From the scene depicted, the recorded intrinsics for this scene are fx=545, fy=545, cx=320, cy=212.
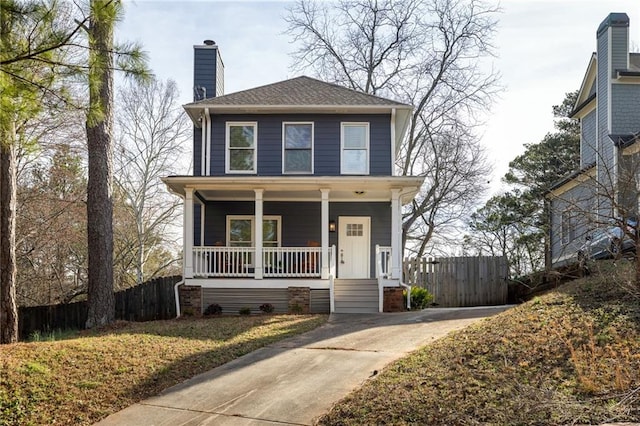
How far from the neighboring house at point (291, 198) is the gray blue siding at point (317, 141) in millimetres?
29

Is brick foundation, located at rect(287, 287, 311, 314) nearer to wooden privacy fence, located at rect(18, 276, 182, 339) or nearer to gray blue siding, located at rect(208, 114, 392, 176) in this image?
wooden privacy fence, located at rect(18, 276, 182, 339)

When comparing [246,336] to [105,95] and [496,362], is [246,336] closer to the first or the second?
[496,362]

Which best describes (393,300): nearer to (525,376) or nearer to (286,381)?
(286,381)

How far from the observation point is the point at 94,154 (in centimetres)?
1167

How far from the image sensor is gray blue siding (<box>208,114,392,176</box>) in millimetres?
15602

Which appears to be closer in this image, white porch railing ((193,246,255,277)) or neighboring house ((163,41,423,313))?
neighboring house ((163,41,423,313))

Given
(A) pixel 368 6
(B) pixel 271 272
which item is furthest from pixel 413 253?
(B) pixel 271 272

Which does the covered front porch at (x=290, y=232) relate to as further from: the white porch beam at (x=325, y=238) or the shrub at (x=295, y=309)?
the shrub at (x=295, y=309)

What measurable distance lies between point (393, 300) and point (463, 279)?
396 cm

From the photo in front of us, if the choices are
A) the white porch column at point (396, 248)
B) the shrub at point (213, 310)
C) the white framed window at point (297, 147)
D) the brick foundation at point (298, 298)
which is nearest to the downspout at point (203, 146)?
the white framed window at point (297, 147)

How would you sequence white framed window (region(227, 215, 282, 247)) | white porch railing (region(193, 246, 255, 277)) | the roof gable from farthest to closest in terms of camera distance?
the roof gable, white framed window (region(227, 215, 282, 247)), white porch railing (region(193, 246, 255, 277))

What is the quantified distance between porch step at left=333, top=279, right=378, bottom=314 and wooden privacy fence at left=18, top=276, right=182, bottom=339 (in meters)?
4.56

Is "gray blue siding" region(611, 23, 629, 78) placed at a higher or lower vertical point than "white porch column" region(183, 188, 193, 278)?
higher

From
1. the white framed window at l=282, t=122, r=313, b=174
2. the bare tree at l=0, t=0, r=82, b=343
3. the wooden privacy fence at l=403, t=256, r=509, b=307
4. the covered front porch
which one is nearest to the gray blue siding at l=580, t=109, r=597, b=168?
the wooden privacy fence at l=403, t=256, r=509, b=307
